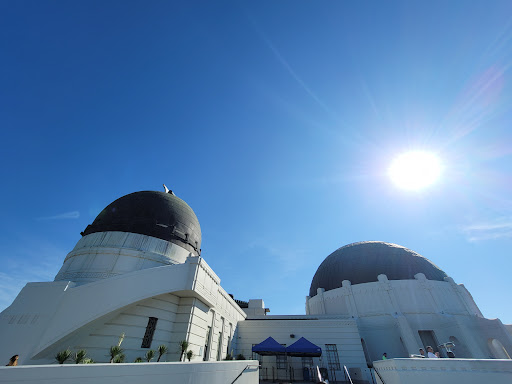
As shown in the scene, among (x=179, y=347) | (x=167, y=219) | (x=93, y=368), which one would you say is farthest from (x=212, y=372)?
(x=167, y=219)

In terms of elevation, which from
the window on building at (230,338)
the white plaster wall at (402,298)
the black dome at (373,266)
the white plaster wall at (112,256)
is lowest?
the window on building at (230,338)

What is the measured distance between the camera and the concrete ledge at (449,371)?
594 centimetres

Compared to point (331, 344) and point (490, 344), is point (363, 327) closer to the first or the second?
point (331, 344)

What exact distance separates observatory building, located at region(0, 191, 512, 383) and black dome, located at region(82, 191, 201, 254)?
0.08 metres

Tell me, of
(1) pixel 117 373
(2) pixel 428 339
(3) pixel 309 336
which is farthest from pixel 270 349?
(2) pixel 428 339

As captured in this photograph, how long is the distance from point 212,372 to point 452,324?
28.6 meters

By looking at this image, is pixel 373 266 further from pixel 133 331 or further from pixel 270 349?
pixel 133 331

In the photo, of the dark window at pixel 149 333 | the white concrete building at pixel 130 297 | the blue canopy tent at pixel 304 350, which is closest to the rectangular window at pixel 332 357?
the blue canopy tent at pixel 304 350

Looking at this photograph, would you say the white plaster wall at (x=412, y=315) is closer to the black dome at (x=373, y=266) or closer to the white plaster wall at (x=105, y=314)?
the black dome at (x=373, y=266)

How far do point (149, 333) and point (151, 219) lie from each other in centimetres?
738

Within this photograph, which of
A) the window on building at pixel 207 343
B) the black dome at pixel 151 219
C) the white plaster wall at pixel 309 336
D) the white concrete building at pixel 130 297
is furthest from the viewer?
the white plaster wall at pixel 309 336

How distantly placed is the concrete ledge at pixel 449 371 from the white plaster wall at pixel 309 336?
12.5 meters

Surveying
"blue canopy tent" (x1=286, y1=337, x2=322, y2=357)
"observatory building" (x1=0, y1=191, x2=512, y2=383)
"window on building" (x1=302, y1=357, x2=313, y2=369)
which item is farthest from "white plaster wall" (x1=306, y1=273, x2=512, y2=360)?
"blue canopy tent" (x1=286, y1=337, x2=322, y2=357)

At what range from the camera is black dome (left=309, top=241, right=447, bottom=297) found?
28.7 metres
